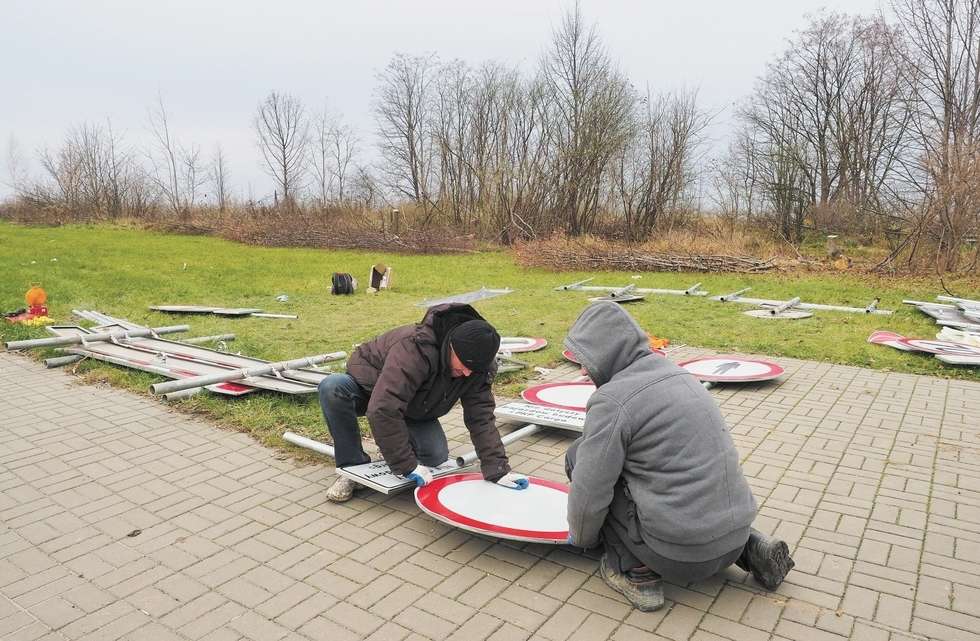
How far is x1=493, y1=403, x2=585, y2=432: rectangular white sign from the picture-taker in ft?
17.3

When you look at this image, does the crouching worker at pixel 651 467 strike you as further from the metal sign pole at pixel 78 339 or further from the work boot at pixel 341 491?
the metal sign pole at pixel 78 339

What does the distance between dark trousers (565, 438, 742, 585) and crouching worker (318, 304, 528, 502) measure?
90 centimetres

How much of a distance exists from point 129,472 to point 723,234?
73.0ft

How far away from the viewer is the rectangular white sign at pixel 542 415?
528cm

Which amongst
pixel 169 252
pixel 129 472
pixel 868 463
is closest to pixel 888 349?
pixel 868 463

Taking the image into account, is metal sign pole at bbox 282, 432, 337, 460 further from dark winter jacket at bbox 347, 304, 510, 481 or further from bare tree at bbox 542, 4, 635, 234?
bare tree at bbox 542, 4, 635, 234

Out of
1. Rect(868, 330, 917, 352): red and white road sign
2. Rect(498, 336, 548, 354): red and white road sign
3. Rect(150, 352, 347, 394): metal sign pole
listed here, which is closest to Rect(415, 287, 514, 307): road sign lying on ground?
Rect(498, 336, 548, 354): red and white road sign

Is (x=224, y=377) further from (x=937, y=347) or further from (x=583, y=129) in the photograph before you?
(x=583, y=129)

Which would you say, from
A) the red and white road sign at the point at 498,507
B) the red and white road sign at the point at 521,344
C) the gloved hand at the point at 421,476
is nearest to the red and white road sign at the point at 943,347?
the red and white road sign at the point at 521,344

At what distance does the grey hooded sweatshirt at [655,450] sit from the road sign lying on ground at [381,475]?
1379 mm

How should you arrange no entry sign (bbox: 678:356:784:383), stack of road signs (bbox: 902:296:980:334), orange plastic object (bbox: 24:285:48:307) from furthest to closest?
orange plastic object (bbox: 24:285:48:307) → stack of road signs (bbox: 902:296:980:334) → no entry sign (bbox: 678:356:784:383)

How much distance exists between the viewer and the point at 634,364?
2807 millimetres

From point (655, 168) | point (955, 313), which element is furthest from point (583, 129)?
point (955, 313)

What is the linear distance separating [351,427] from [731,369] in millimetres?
4808
